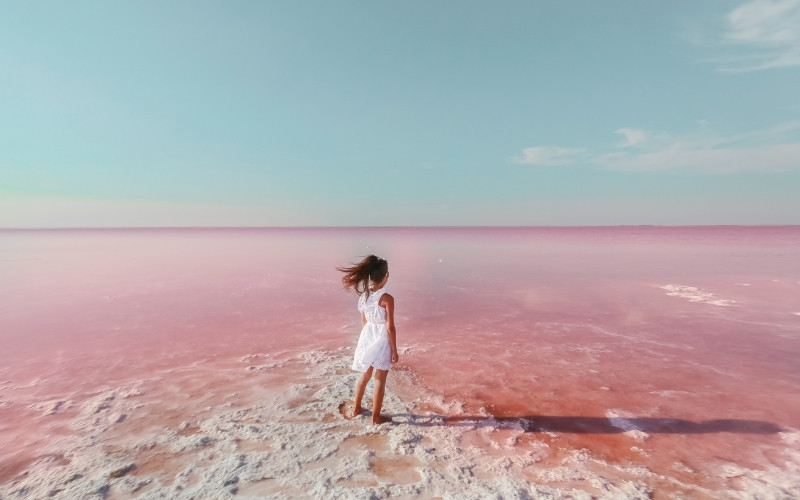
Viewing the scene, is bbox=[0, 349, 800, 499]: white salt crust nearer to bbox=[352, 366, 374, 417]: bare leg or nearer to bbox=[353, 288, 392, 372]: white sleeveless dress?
bbox=[352, 366, 374, 417]: bare leg

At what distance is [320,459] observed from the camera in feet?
12.1

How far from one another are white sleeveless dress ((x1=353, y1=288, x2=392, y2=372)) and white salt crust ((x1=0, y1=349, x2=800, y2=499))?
0.70 meters

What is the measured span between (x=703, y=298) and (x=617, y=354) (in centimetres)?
675

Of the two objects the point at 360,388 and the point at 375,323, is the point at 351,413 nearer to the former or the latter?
the point at 360,388

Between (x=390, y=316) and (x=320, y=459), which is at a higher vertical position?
(x=390, y=316)

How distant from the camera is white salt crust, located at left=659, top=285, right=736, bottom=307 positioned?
10.8m

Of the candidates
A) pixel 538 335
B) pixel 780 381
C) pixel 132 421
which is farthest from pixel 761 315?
pixel 132 421

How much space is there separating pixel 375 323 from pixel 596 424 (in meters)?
2.82

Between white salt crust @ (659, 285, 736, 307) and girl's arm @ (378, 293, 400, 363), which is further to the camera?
white salt crust @ (659, 285, 736, 307)

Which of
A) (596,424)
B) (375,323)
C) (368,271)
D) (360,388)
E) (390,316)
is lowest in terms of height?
(596,424)

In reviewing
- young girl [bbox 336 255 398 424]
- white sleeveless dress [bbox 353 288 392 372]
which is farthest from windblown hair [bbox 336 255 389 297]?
white sleeveless dress [bbox 353 288 392 372]

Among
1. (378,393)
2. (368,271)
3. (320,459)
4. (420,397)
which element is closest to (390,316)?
(368,271)

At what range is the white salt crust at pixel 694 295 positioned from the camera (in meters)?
10.8

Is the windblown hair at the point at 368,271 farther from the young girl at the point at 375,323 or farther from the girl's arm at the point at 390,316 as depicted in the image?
the girl's arm at the point at 390,316
